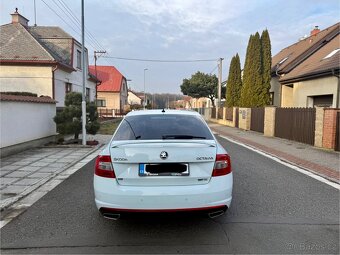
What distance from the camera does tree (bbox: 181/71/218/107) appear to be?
4656cm

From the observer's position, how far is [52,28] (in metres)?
23.8

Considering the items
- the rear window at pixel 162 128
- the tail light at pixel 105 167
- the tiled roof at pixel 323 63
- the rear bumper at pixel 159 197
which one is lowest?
the rear bumper at pixel 159 197

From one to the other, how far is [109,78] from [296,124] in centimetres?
3778

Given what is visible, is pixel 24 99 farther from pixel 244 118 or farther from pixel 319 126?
pixel 244 118

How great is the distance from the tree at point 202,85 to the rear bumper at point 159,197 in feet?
142

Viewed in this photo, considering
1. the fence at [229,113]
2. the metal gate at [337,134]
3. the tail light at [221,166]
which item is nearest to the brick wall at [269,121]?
the metal gate at [337,134]

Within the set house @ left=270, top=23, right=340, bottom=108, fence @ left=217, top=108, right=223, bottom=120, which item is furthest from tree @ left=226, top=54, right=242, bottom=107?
house @ left=270, top=23, right=340, bottom=108

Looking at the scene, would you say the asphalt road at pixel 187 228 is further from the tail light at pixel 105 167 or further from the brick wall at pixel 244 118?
the brick wall at pixel 244 118

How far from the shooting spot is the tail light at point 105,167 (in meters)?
3.80

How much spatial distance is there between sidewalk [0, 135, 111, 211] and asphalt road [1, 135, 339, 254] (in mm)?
614

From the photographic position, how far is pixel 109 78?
48.8m

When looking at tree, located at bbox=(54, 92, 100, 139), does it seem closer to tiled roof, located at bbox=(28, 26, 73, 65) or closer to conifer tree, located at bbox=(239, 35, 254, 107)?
tiled roof, located at bbox=(28, 26, 73, 65)

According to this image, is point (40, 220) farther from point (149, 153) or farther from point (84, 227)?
point (149, 153)

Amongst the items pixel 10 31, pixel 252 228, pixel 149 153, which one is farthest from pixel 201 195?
pixel 10 31
